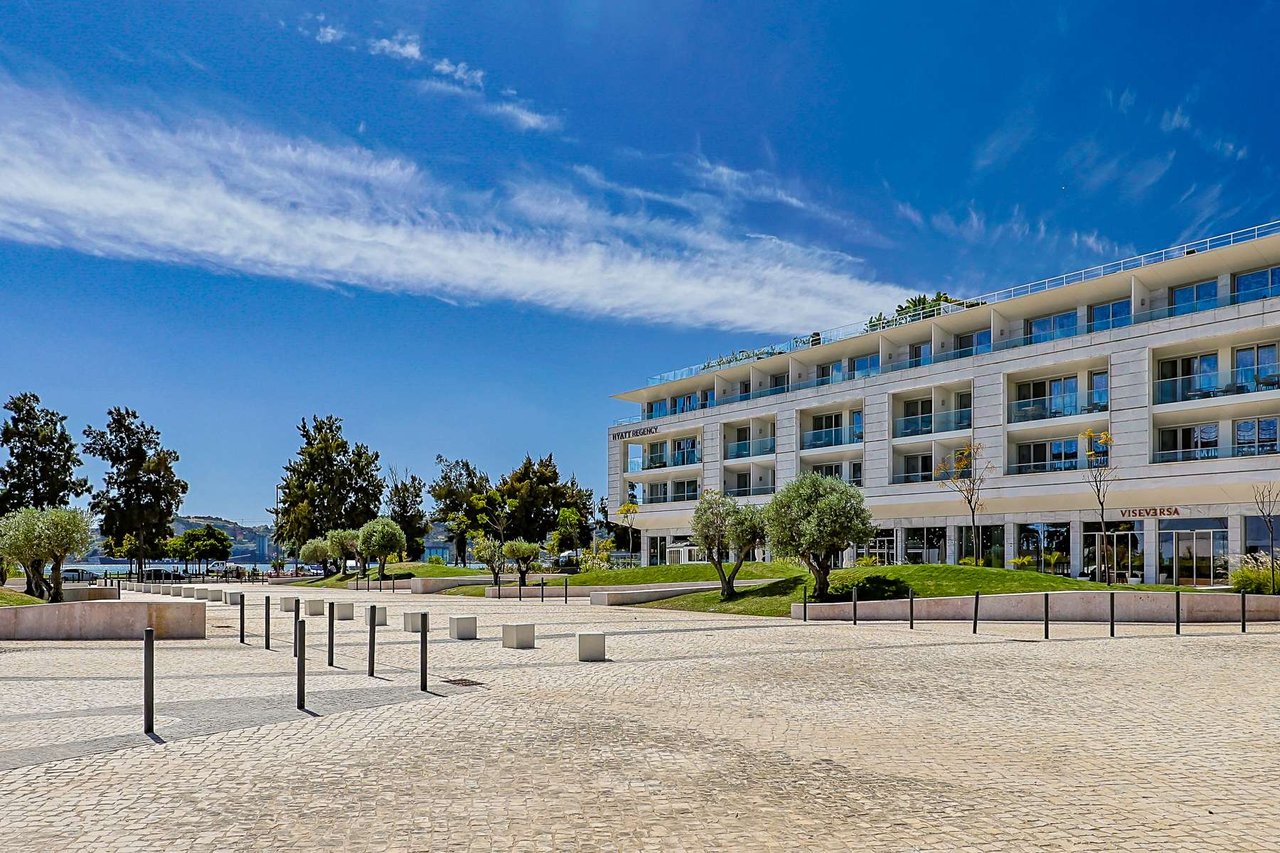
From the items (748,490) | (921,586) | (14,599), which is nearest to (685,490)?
(748,490)

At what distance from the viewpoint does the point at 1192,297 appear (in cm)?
4209

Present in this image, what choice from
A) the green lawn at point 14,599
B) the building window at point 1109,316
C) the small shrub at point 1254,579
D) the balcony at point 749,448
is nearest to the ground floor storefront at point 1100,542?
the building window at point 1109,316

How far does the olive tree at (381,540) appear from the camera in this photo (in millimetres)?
61578

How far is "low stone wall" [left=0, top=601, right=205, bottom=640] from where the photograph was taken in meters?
19.6

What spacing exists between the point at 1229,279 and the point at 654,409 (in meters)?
40.4

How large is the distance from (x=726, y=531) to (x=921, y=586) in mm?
7626

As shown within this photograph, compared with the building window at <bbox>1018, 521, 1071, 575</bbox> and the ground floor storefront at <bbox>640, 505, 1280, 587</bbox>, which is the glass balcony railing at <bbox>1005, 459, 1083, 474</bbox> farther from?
the building window at <bbox>1018, 521, 1071, 575</bbox>

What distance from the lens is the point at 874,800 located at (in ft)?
23.4

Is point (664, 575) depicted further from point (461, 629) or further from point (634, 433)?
point (634, 433)

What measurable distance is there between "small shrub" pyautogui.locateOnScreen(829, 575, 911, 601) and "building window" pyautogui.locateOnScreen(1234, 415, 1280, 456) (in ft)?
57.2

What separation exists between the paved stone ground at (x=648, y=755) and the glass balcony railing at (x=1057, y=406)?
96.6 ft

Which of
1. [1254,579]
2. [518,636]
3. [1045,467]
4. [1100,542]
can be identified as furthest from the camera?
[1045,467]

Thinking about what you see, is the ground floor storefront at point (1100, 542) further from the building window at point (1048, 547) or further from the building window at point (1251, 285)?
the building window at point (1251, 285)

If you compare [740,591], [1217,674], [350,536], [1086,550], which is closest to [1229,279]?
[1086,550]
